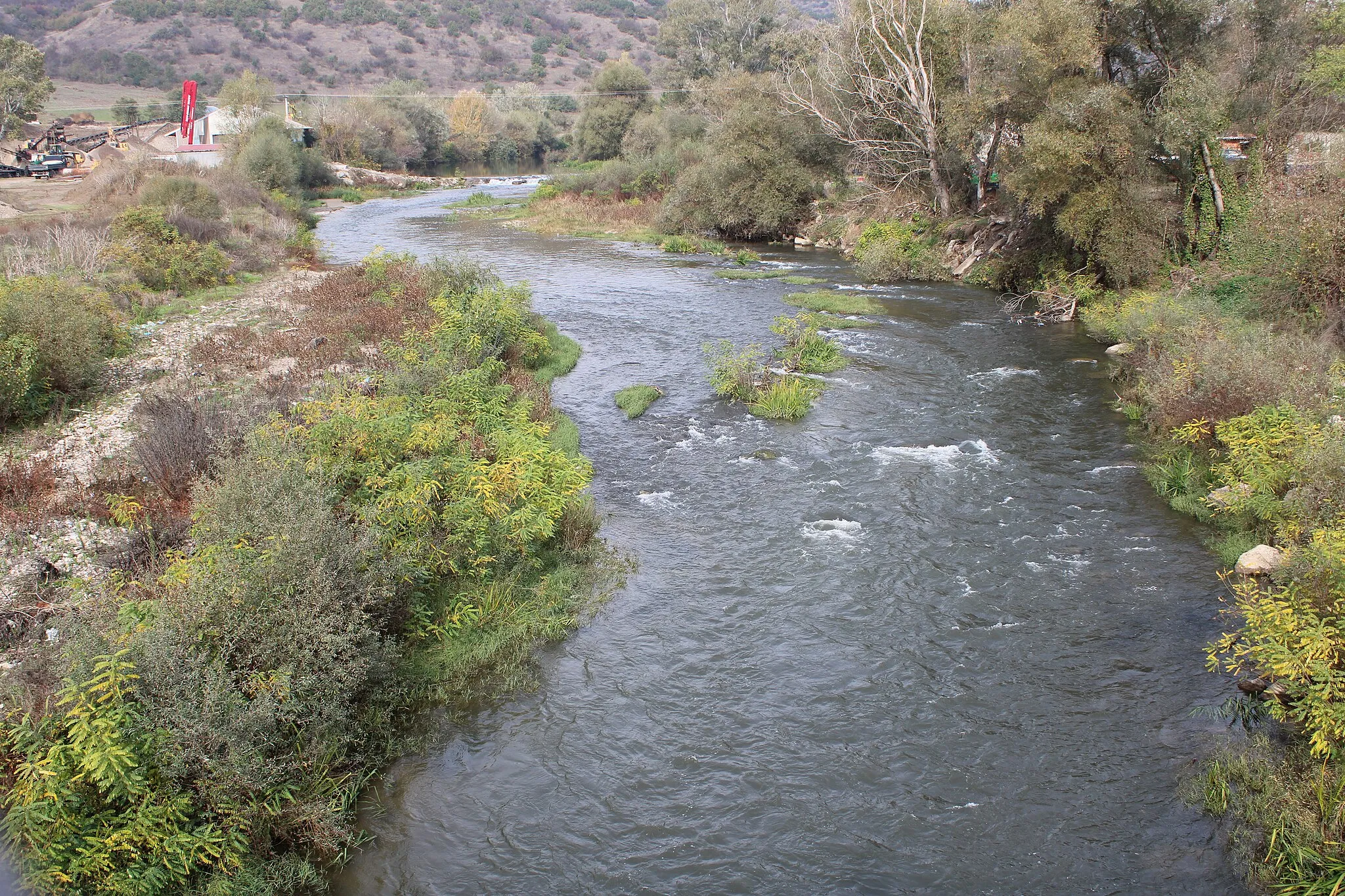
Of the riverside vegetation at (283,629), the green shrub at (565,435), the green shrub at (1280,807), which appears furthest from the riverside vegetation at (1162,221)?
the riverside vegetation at (283,629)

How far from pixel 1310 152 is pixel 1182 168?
4.07 m

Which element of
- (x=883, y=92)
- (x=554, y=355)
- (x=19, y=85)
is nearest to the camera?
(x=554, y=355)

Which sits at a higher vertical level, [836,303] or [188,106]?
[188,106]

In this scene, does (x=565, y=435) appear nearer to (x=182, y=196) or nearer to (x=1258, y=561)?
(x=1258, y=561)

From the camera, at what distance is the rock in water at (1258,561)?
444 inches

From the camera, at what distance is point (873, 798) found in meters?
8.44

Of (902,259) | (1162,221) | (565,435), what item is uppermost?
(1162,221)

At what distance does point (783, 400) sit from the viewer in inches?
728

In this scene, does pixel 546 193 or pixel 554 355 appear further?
pixel 546 193

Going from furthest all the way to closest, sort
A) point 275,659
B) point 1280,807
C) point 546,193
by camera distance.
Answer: point 546,193 < point 275,659 < point 1280,807

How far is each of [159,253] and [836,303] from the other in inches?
798

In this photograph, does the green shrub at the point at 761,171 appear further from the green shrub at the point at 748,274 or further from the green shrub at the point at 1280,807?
the green shrub at the point at 1280,807

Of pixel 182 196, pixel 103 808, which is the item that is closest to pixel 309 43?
pixel 182 196

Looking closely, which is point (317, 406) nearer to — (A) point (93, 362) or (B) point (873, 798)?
(A) point (93, 362)
